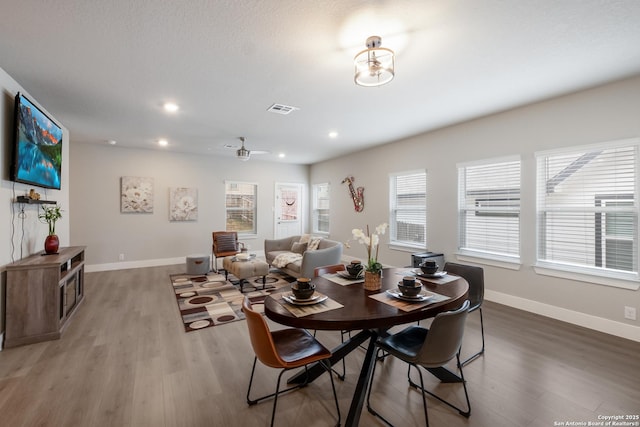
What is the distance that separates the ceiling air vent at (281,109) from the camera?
3790 millimetres

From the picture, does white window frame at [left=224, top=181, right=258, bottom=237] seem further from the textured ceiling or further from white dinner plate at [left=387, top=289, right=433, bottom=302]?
white dinner plate at [left=387, top=289, right=433, bottom=302]

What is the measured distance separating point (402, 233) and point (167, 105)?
14.8 ft

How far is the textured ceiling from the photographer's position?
1.96 metres

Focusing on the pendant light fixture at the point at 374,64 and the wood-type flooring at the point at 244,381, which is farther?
the pendant light fixture at the point at 374,64

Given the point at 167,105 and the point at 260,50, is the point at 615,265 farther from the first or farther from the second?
the point at 167,105

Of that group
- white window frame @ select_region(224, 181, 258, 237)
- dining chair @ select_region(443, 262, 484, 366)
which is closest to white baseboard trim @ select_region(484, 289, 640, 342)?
dining chair @ select_region(443, 262, 484, 366)

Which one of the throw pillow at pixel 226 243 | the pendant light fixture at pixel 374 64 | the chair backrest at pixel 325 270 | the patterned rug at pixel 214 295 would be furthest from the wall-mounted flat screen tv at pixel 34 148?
the pendant light fixture at pixel 374 64

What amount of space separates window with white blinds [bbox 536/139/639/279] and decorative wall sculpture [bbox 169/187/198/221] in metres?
6.70

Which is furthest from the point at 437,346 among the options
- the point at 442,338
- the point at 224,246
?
the point at 224,246

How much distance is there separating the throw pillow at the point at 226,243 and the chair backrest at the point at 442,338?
5059 millimetres

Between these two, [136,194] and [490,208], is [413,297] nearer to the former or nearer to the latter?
[490,208]

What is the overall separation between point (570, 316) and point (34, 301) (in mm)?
5781

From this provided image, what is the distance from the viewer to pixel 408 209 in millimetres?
5562

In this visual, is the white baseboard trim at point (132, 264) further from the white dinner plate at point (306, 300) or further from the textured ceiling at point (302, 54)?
the white dinner plate at point (306, 300)
